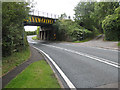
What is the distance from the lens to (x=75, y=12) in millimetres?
35750

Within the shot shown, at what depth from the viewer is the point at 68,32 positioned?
28016 millimetres

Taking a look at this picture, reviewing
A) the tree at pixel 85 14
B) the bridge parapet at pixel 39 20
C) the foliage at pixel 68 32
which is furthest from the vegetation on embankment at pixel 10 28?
the tree at pixel 85 14

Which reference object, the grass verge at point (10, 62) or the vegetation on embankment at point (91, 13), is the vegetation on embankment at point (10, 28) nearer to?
the grass verge at point (10, 62)

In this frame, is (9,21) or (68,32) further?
(68,32)

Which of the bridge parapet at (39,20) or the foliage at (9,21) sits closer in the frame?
the foliage at (9,21)

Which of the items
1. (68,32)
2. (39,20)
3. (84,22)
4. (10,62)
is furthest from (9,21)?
(84,22)

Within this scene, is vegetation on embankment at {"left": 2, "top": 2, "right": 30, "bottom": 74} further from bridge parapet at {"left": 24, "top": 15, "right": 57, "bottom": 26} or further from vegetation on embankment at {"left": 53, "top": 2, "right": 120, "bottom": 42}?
bridge parapet at {"left": 24, "top": 15, "right": 57, "bottom": 26}

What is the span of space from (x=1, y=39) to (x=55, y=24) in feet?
79.2

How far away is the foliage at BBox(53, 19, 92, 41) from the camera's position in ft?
87.9

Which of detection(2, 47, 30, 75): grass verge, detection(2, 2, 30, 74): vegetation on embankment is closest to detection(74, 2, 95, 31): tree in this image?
detection(2, 2, 30, 74): vegetation on embankment

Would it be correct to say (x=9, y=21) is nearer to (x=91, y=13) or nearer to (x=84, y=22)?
(x=91, y=13)

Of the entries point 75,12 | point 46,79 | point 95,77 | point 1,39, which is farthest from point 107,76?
point 75,12

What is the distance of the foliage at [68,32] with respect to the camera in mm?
26798

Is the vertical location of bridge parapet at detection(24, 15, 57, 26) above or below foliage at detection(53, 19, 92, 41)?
above
